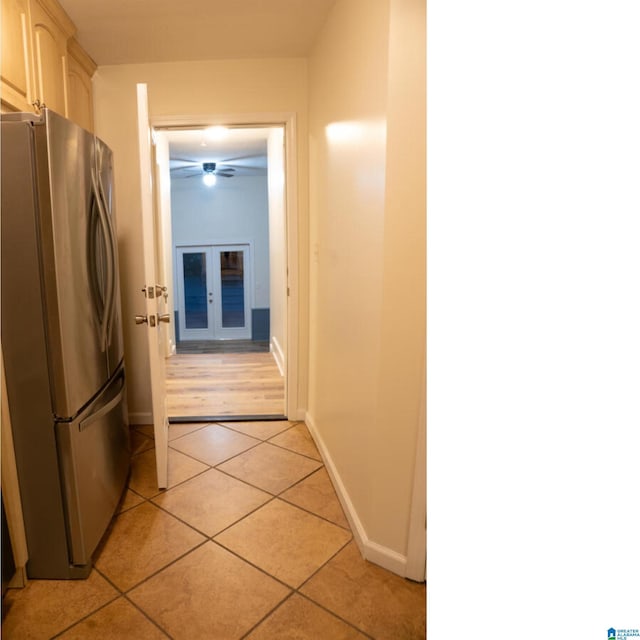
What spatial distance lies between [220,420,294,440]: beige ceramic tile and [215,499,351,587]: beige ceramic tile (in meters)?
0.87

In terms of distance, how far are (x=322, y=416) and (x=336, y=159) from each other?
1.51m

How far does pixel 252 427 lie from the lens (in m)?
3.10

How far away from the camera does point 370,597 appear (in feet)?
5.11

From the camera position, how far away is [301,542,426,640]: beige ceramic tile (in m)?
1.44

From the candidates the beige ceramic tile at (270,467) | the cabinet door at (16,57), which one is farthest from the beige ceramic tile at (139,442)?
the cabinet door at (16,57)

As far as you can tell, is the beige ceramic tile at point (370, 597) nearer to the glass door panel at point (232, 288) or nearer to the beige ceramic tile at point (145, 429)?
the beige ceramic tile at point (145, 429)

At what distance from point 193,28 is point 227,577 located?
275 centimetres

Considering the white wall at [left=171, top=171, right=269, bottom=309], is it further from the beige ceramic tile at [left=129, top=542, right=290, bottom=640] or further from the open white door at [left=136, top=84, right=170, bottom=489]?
the beige ceramic tile at [left=129, top=542, right=290, bottom=640]

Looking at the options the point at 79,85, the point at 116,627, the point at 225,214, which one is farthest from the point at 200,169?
the point at 116,627
